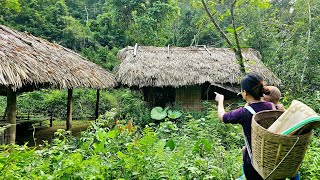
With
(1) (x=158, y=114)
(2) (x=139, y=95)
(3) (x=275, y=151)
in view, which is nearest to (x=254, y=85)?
(3) (x=275, y=151)

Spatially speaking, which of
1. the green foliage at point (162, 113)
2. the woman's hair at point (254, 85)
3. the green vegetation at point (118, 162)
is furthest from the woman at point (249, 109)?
the green foliage at point (162, 113)

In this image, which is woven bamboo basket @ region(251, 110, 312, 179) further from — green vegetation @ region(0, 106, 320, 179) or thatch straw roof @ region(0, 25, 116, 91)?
thatch straw roof @ region(0, 25, 116, 91)

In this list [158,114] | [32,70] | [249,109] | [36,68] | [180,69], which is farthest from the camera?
[180,69]

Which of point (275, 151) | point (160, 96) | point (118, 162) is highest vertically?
point (275, 151)

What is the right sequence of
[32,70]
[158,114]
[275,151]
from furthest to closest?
[158,114], [32,70], [275,151]

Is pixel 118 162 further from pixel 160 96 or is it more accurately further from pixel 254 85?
pixel 160 96

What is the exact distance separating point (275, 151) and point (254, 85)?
23.1 inches

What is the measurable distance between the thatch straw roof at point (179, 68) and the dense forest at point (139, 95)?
98cm

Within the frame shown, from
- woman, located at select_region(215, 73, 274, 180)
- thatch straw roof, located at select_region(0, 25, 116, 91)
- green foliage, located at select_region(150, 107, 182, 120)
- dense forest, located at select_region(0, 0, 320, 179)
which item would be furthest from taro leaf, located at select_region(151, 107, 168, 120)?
woman, located at select_region(215, 73, 274, 180)

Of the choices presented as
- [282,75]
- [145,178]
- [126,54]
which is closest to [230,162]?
[145,178]

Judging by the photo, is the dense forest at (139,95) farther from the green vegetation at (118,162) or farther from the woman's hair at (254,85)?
the woman's hair at (254,85)

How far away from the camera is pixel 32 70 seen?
219 inches

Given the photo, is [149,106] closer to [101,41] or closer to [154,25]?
[154,25]

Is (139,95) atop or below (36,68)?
below
